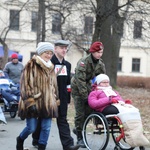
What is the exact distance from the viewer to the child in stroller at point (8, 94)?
11930 millimetres

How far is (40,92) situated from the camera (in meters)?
7.28

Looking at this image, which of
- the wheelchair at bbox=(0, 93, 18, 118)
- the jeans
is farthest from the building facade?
the jeans

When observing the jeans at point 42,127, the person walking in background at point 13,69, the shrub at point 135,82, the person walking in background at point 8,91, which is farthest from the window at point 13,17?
the jeans at point 42,127

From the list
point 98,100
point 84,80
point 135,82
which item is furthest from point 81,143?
point 135,82

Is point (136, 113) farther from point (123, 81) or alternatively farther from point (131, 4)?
point (123, 81)

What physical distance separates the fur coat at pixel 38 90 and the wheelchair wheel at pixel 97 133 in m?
0.78

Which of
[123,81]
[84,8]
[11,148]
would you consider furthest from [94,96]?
[123,81]

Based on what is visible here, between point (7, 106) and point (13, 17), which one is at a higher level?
point (13, 17)

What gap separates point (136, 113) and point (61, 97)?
4.09ft

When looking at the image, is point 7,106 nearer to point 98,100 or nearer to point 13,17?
point 98,100

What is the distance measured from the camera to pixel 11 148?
27.1 feet

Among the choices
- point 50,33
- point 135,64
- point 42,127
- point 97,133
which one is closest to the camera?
point 42,127

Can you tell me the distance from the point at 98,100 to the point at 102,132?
53 centimetres

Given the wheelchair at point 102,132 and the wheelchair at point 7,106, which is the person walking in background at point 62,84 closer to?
the wheelchair at point 102,132
